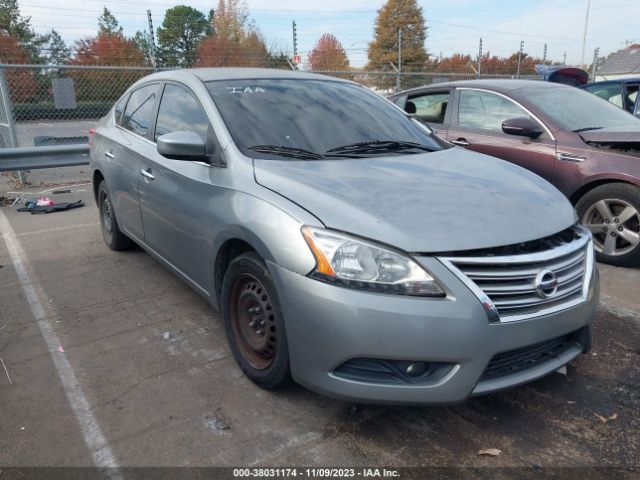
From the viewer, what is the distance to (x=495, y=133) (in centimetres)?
552

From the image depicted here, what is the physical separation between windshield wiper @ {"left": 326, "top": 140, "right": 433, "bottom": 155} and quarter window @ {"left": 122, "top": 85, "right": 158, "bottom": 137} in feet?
5.74

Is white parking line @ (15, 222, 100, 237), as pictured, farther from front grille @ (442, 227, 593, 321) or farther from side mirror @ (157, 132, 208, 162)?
front grille @ (442, 227, 593, 321)

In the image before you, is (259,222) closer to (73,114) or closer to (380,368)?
(380,368)

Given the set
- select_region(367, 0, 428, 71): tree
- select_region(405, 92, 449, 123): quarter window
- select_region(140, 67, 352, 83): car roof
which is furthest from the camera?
select_region(367, 0, 428, 71): tree

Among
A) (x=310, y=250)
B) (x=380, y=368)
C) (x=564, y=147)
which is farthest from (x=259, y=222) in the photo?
(x=564, y=147)

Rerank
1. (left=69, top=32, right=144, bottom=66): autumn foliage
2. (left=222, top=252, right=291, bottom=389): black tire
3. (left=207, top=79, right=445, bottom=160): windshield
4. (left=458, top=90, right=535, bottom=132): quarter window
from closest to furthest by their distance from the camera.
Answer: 1. (left=222, top=252, right=291, bottom=389): black tire
2. (left=207, top=79, right=445, bottom=160): windshield
3. (left=458, top=90, right=535, bottom=132): quarter window
4. (left=69, top=32, right=144, bottom=66): autumn foliage

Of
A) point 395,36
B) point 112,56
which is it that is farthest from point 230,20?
point 112,56

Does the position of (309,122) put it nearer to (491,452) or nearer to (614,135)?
(491,452)

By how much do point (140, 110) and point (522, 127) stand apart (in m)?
3.50

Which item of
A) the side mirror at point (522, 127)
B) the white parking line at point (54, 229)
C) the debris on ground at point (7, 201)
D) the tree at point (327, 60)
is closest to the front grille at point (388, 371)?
the side mirror at point (522, 127)

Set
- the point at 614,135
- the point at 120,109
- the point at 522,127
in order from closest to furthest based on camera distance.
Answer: the point at 614,135 → the point at 120,109 → the point at 522,127

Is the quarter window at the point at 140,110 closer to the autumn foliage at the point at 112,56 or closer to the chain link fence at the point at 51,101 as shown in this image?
the chain link fence at the point at 51,101

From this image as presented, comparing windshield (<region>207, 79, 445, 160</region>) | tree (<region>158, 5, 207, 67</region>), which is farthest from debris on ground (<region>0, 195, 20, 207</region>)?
windshield (<region>207, 79, 445, 160</region>)

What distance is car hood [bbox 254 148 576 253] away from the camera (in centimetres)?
228
